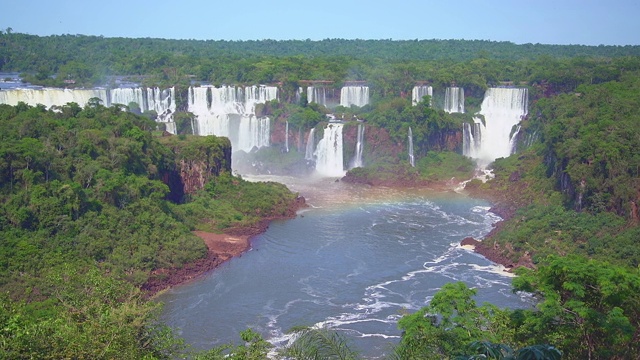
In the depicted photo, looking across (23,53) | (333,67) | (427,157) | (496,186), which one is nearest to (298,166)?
(427,157)

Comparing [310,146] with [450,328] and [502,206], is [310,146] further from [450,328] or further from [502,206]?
[450,328]

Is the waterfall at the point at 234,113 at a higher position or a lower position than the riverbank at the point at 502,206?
higher


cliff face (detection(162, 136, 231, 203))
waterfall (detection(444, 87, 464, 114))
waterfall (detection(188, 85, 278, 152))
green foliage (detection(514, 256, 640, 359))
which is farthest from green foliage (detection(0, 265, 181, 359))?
waterfall (detection(444, 87, 464, 114))

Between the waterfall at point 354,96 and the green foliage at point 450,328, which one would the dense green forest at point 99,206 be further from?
the waterfall at point 354,96

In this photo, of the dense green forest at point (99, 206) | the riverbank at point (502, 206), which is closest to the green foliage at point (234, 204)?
the dense green forest at point (99, 206)

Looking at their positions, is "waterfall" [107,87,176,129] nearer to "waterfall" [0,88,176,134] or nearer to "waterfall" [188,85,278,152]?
"waterfall" [0,88,176,134]

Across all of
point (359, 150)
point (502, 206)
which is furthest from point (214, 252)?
point (359, 150)
